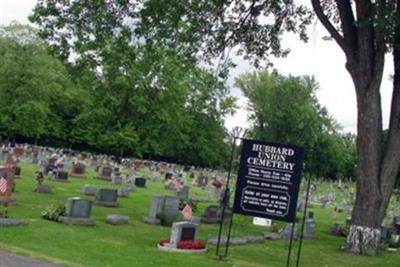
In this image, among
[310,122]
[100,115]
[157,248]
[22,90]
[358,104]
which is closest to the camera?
[157,248]

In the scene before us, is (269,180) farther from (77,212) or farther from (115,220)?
(115,220)

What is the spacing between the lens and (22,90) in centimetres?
6469

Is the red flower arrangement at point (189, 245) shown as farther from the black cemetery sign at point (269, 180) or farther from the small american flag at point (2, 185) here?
the small american flag at point (2, 185)

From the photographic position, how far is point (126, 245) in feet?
46.3

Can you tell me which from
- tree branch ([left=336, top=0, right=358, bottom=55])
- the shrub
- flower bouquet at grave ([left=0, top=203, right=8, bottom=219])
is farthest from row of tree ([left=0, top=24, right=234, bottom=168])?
flower bouquet at grave ([left=0, top=203, right=8, bottom=219])

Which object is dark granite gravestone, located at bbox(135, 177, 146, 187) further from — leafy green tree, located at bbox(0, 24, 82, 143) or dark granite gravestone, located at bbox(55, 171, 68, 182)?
leafy green tree, located at bbox(0, 24, 82, 143)

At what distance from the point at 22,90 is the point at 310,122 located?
111 feet

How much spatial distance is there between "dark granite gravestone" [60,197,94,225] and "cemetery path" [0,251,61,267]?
535 centimetres

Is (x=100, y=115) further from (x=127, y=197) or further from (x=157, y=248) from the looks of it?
(x=157, y=248)

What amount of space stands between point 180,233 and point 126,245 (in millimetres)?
1278

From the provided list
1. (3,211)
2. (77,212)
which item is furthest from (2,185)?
(77,212)

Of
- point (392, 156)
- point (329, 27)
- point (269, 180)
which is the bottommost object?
point (269, 180)

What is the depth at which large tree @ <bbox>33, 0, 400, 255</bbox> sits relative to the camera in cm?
1753

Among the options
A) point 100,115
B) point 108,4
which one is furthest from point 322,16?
point 100,115
